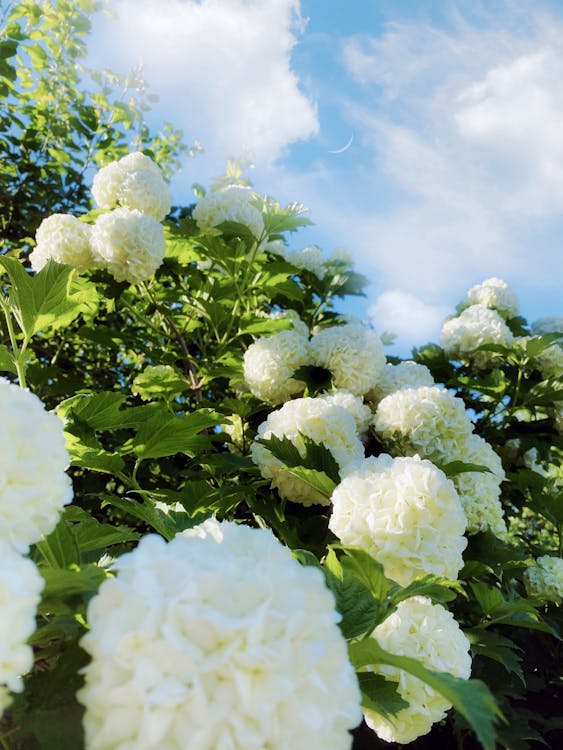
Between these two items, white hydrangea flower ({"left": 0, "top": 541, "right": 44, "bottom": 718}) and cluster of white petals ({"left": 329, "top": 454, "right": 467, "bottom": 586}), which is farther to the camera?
cluster of white petals ({"left": 329, "top": 454, "right": 467, "bottom": 586})

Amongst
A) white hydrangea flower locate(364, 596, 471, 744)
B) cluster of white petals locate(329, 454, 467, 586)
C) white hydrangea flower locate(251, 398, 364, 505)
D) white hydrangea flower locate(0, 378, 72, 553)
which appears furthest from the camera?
white hydrangea flower locate(251, 398, 364, 505)

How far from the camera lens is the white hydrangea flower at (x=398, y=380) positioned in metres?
2.56

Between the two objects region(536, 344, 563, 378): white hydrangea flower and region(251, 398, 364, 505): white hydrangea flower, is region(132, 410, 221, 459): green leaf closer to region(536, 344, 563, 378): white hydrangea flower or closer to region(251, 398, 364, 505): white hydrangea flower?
region(251, 398, 364, 505): white hydrangea flower

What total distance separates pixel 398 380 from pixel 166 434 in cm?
115

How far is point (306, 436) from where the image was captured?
1926mm

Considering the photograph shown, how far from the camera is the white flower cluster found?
85.3 inches

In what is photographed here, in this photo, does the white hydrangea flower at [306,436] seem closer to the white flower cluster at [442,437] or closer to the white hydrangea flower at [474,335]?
the white flower cluster at [442,437]

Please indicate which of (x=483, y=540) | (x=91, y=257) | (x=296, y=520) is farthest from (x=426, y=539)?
(x=91, y=257)

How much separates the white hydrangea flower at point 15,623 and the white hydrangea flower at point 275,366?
1893mm

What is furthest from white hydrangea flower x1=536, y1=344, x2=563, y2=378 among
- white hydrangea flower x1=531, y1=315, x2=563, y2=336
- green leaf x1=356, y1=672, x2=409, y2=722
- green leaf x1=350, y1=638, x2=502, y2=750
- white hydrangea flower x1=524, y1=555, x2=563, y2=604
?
green leaf x1=350, y1=638, x2=502, y2=750

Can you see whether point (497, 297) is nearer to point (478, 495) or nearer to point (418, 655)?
point (478, 495)

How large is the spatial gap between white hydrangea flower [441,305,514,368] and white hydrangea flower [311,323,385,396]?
79cm

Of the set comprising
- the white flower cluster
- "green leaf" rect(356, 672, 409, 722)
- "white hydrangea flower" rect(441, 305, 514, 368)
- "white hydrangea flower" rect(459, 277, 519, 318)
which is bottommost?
"green leaf" rect(356, 672, 409, 722)

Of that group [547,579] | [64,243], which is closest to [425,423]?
[547,579]
